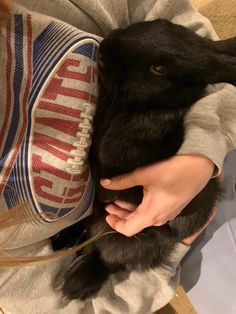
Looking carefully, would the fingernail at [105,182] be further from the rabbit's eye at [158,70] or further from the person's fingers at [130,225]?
the rabbit's eye at [158,70]

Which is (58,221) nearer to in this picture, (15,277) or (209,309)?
(15,277)

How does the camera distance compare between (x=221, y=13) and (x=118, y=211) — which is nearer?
(x=118, y=211)

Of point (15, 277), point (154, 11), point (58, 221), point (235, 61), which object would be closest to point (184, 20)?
point (154, 11)

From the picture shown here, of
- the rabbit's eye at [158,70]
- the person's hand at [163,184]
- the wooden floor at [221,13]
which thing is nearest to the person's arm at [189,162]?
the person's hand at [163,184]

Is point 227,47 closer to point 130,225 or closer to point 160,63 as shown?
point 160,63

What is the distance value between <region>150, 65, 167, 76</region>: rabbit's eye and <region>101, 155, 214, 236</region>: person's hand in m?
0.17

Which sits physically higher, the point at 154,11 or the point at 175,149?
the point at 154,11

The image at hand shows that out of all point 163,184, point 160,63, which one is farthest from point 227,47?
point 163,184

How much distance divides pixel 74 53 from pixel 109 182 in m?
0.25

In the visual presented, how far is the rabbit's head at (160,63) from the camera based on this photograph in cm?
59

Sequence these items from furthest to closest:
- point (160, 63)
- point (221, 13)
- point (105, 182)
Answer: point (221, 13) → point (105, 182) → point (160, 63)

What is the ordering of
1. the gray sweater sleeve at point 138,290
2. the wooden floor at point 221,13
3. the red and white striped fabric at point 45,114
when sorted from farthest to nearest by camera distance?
the wooden floor at point 221,13, the gray sweater sleeve at point 138,290, the red and white striped fabric at point 45,114

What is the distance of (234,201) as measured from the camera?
0.91 m

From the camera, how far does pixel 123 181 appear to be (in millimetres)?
694
